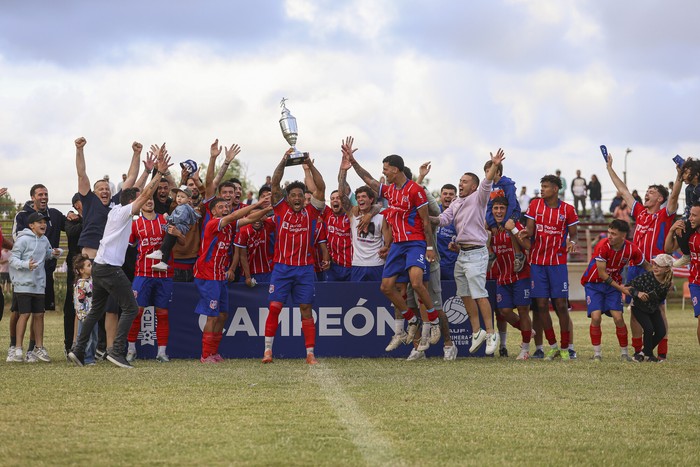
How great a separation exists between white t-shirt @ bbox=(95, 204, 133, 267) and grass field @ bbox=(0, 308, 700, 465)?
4.16 feet

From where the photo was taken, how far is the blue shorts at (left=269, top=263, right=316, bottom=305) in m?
11.7

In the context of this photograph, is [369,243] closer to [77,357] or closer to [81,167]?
[81,167]

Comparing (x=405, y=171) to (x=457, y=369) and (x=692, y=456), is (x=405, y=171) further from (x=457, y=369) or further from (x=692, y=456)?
(x=692, y=456)

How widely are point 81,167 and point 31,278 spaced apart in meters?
1.64

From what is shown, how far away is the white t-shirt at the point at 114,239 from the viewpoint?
35.2ft

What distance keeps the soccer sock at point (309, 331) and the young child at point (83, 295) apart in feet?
8.46

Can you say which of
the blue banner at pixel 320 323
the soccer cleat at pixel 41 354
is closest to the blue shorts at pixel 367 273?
the blue banner at pixel 320 323

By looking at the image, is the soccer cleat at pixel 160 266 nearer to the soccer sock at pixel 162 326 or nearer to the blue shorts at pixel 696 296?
the soccer sock at pixel 162 326

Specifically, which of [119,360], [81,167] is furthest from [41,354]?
[81,167]

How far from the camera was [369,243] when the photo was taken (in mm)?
13094

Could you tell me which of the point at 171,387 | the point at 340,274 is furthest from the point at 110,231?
the point at 340,274

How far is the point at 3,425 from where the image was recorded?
689 cm

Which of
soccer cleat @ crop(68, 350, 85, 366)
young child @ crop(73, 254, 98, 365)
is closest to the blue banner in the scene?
young child @ crop(73, 254, 98, 365)

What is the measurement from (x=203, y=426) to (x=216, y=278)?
5262mm
